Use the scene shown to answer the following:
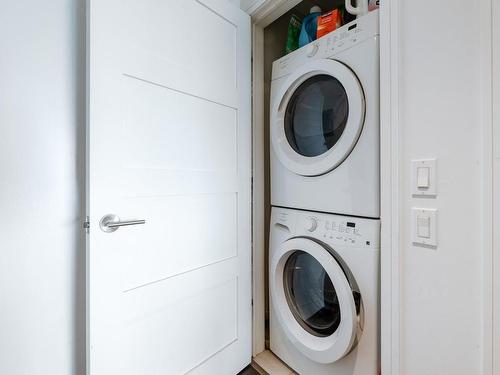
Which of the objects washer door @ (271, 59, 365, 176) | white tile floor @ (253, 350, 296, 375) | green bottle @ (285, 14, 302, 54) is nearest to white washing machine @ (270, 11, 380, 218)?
washer door @ (271, 59, 365, 176)

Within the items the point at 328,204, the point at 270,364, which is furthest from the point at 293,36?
the point at 270,364

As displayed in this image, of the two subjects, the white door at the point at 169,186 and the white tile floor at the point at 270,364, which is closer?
the white door at the point at 169,186

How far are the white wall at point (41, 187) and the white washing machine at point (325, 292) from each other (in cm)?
88

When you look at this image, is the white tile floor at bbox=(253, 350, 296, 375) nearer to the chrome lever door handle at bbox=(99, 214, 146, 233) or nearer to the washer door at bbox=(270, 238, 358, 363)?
the washer door at bbox=(270, 238, 358, 363)

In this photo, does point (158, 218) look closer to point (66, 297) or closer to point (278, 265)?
point (66, 297)

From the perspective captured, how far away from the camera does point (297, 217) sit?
1212mm
